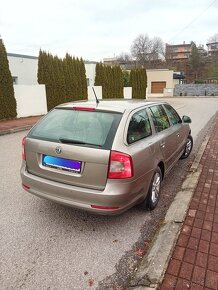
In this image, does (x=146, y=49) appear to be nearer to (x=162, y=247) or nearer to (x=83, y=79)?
(x=83, y=79)

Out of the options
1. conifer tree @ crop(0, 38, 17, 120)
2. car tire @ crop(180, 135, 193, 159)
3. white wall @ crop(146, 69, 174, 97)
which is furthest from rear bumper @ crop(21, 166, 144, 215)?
white wall @ crop(146, 69, 174, 97)

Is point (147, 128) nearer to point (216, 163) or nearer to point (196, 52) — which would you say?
point (216, 163)

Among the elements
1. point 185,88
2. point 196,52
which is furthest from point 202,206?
point 196,52

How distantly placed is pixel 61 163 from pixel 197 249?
181cm

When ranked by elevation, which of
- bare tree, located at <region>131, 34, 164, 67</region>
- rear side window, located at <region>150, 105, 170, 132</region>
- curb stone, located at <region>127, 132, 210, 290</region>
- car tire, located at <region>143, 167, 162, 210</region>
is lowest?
curb stone, located at <region>127, 132, 210, 290</region>

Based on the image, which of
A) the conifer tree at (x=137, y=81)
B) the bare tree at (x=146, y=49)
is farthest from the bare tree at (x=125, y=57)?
the conifer tree at (x=137, y=81)

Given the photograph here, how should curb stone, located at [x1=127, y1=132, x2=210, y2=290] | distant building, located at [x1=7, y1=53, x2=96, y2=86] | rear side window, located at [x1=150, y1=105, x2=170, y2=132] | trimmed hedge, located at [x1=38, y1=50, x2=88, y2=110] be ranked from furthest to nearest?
distant building, located at [x1=7, y1=53, x2=96, y2=86]
trimmed hedge, located at [x1=38, y1=50, x2=88, y2=110]
rear side window, located at [x1=150, y1=105, x2=170, y2=132]
curb stone, located at [x1=127, y1=132, x2=210, y2=290]

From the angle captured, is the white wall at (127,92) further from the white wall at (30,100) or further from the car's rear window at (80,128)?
the car's rear window at (80,128)

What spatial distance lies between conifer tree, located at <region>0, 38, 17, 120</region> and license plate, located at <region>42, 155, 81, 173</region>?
34.8ft

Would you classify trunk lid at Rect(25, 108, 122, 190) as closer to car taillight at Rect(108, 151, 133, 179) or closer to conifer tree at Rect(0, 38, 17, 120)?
car taillight at Rect(108, 151, 133, 179)

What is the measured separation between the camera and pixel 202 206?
3852 millimetres

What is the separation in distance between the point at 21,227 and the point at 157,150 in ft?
6.94

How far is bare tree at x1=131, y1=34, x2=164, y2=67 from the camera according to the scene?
64.1 m

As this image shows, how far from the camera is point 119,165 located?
9.64 ft
